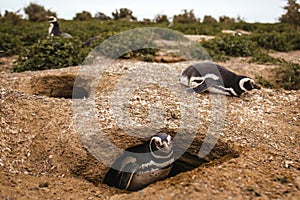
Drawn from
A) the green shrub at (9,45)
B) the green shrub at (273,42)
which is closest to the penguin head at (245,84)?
the green shrub at (273,42)

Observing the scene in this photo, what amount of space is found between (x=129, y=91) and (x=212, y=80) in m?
1.14

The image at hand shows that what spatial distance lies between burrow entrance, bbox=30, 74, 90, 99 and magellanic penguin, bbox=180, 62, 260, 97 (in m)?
1.67

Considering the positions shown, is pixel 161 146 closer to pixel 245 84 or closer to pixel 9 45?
pixel 245 84

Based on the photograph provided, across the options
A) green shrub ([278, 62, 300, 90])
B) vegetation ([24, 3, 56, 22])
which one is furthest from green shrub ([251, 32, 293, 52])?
vegetation ([24, 3, 56, 22])

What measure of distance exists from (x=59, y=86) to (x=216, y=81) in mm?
2517

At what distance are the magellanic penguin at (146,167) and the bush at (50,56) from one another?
3732 mm

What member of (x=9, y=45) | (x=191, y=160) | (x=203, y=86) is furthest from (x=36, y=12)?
(x=191, y=160)

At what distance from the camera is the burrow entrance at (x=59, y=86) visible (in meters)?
5.29

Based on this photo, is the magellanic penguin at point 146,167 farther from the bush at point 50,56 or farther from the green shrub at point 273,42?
the green shrub at point 273,42

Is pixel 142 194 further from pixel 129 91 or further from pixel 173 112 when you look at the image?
pixel 129 91

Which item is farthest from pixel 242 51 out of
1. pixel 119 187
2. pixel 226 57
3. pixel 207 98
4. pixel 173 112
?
pixel 119 187

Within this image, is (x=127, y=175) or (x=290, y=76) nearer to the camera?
(x=127, y=175)

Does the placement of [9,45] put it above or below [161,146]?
above

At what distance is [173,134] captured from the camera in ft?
12.1
